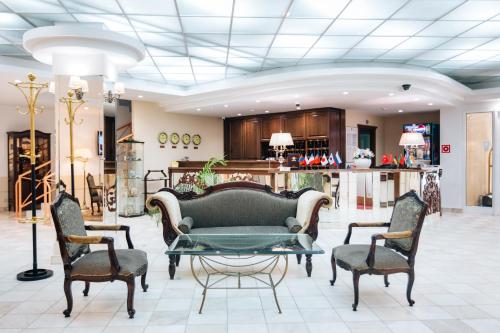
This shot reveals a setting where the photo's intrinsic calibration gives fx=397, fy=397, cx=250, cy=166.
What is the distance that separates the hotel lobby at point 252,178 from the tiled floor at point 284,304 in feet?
0.08

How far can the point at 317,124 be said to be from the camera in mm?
10633

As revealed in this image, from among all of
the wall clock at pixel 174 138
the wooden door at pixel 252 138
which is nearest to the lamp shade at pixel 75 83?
the wall clock at pixel 174 138

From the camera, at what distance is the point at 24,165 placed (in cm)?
1041

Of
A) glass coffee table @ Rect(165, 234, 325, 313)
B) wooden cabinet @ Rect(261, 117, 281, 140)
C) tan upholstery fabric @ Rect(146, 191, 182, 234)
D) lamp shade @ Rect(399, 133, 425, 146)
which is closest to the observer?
glass coffee table @ Rect(165, 234, 325, 313)

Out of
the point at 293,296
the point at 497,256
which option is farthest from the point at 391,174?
the point at 293,296

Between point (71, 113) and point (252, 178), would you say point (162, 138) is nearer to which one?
point (252, 178)

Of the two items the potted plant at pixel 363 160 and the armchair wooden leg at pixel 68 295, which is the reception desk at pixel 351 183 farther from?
the armchair wooden leg at pixel 68 295

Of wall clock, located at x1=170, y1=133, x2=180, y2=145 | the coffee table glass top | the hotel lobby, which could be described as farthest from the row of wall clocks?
the coffee table glass top

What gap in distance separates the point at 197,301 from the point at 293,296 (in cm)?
89

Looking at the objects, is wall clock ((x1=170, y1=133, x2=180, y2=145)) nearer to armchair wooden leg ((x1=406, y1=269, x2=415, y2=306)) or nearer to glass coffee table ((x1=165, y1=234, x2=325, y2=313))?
glass coffee table ((x1=165, y1=234, x2=325, y2=313))

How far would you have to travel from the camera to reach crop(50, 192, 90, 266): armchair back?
10.6 ft

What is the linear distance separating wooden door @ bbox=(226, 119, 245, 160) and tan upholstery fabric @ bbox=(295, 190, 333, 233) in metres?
7.69

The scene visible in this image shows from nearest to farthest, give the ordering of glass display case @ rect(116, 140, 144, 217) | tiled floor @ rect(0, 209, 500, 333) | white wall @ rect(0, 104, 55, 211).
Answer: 1. tiled floor @ rect(0, 209, 500, 333)
2. glass display case @ rect(116, 140, 144, 217)
3. white wall @ rect(0, 104, 55, 211)

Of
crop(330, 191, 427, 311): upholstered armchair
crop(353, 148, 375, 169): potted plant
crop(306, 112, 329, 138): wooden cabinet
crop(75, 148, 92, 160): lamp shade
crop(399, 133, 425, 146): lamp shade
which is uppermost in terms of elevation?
crop(306, 112, 329, 138): wooden cabinet
